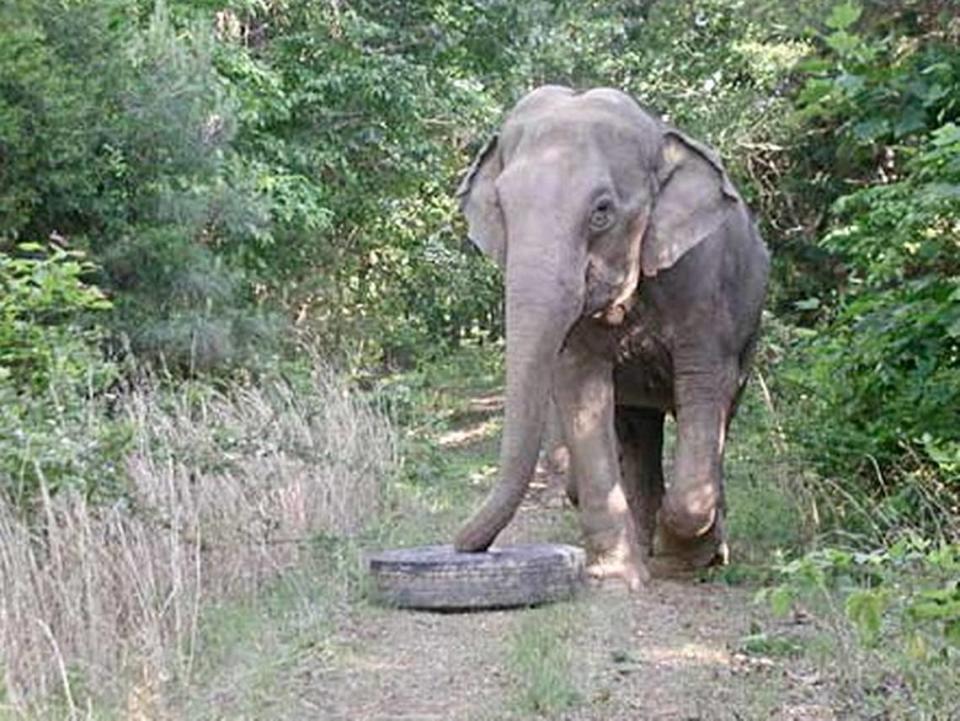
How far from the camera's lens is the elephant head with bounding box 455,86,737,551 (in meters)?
7.40

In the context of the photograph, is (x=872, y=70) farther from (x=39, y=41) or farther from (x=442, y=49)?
(x=442, y=49)

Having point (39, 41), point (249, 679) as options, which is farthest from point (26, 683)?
point (39, 41)

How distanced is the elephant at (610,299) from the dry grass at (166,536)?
3.96 feet

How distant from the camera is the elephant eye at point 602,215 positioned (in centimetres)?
776

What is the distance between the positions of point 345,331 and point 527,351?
14803 mm

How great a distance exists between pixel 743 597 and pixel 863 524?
89 cm

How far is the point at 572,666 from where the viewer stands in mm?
6078

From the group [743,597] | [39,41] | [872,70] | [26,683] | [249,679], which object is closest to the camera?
[26,683]

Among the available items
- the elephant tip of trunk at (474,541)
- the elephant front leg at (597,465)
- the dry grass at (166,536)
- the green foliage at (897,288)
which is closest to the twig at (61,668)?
the dry grass at (166,536)

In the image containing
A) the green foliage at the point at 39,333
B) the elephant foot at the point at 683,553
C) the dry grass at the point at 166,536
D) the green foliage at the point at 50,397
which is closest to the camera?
the dry grass at the point at 166,536

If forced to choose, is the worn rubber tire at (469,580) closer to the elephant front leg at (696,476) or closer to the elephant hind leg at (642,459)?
the elephant front leg at (696,476)

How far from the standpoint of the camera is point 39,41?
1199 centimetres

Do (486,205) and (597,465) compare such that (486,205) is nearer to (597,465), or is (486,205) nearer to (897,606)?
(597,465)

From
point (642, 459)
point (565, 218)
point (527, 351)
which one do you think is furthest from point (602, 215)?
point (642, 459)
